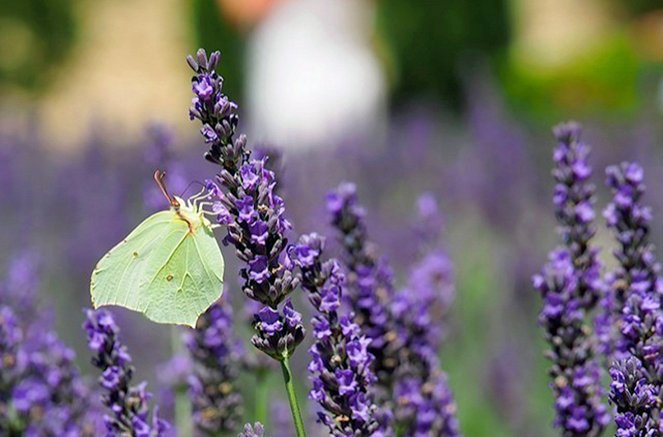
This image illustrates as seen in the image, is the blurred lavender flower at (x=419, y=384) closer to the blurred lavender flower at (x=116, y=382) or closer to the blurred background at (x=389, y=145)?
the blurred background at (x=389, y=145)

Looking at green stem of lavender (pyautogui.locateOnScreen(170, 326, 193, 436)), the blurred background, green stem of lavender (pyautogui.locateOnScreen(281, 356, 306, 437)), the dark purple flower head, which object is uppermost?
the blurred background

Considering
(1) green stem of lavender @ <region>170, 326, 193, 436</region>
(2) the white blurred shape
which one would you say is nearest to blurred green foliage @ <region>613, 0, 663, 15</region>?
(2) the white blurred shape

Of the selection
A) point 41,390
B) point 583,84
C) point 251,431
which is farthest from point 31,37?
point 251,431

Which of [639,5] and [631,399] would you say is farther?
[639,5]

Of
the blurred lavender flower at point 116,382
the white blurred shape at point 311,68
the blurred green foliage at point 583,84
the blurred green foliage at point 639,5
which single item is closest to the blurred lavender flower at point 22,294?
the blurred lavender flower at point 116,382

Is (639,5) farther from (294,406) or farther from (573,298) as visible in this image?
(294,406)

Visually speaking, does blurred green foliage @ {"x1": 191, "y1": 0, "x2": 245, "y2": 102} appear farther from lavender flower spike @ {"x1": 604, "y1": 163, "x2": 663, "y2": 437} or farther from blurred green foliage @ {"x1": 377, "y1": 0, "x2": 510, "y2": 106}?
lavender flower spike @ {"x1": 604, "y1": 163, "x2": 663, "y2": 437}
